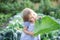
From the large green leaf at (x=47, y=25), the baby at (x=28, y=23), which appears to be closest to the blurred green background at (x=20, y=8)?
the baby at (x=28, y=23)

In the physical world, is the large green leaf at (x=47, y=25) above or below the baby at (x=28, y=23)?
above

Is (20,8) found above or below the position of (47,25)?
below

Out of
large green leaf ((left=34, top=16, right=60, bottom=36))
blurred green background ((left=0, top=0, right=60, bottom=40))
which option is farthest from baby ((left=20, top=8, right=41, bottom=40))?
blurred green background ((left=0, top=0, right=60, bottom=40))

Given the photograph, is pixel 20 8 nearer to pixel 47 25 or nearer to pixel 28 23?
pixel 28 23

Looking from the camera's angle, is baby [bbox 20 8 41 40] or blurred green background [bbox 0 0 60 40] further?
blurred green background [bbox 0 0 60 40]

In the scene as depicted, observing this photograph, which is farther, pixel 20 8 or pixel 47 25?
pixel 20 8

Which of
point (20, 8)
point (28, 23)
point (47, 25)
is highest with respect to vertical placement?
point (47, 25)

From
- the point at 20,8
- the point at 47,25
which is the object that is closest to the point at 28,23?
the point at 47,25

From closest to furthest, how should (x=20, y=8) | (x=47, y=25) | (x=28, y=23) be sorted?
(x=47, y=25) < (x=28, y=23) < (x=20, y=8)

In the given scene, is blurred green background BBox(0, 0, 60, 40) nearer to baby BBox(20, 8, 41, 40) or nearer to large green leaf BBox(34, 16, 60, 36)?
baby BBox(20, 8, 41, 40)

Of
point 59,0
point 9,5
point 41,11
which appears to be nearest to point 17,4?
point 9,5

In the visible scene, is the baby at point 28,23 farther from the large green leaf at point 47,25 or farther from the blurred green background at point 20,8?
the blurred green background at point 20,8

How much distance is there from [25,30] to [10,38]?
122 centimetres

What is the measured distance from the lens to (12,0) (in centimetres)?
1098
